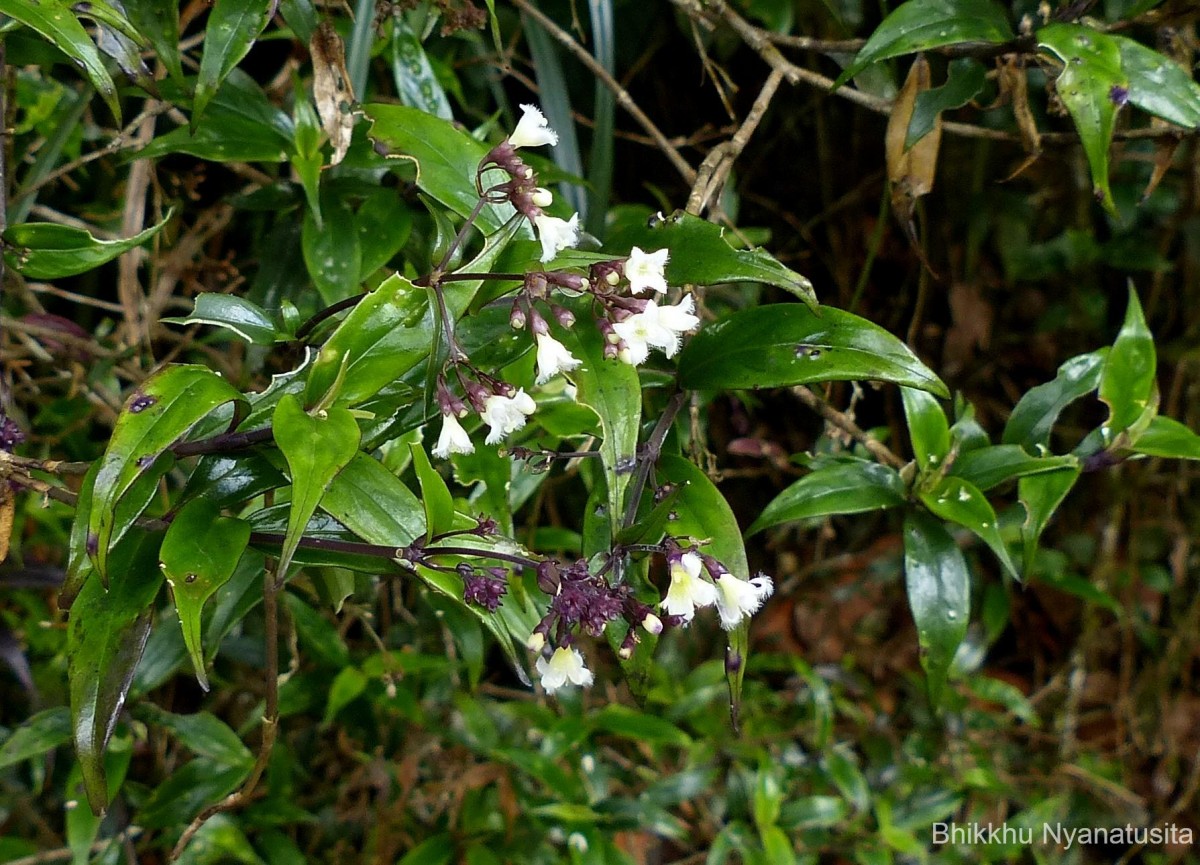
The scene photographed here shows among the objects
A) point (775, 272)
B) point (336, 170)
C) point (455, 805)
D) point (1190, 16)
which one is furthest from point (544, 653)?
point (1190, 16)

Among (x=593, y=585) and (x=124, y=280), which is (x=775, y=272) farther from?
(x=124, y=280)

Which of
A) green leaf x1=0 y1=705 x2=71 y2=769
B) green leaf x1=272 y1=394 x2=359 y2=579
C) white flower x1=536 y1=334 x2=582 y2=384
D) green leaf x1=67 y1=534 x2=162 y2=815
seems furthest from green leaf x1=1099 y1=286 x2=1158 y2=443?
green leaf x1=0 y1=705 x2=71 y2=769

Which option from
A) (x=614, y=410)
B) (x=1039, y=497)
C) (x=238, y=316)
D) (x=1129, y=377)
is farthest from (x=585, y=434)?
(x=1129, y=377)

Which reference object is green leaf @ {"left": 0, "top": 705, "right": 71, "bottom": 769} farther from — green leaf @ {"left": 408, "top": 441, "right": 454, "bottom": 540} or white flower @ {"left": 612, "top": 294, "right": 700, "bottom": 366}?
white flower @ {"left": 612, "top": 294, "right": 700, "bottom": 366}

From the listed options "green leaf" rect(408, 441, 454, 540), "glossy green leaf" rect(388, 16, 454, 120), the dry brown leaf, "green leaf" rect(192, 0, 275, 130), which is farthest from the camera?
"glossy green leaf" rect(388, 16, 454, 120)

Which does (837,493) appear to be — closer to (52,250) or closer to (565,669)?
(565,669)

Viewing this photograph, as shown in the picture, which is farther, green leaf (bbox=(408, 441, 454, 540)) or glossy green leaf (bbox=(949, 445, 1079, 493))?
glossy green leaf (bbox=(949, 445, 1079, 493))

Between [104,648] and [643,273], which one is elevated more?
[643,273]
